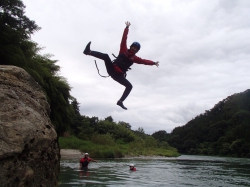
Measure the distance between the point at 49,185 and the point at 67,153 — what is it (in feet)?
107

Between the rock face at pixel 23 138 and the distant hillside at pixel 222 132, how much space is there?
7939 centimetres

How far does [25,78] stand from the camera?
26.8 ft

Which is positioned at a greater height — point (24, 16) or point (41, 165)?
point (24, 16)

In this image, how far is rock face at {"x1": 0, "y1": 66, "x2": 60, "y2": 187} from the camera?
5807mm

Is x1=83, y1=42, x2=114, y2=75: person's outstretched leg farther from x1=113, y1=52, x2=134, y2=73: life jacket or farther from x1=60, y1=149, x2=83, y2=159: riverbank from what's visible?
x1=60, y1=149, x2=83, y2=159: riverbank

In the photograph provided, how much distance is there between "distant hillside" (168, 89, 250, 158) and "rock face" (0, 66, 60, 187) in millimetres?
79391

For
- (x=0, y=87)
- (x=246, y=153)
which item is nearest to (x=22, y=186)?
(x=0, y=87)

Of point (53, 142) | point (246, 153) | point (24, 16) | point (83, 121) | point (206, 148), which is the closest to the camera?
point (53, 142)

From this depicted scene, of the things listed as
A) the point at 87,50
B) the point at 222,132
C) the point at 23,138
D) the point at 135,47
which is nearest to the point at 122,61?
the point at 135,47

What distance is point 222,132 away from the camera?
120312 millimetres

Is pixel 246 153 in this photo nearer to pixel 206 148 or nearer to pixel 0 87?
pixel 206 148

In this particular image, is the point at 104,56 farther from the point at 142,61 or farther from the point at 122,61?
the point at 142,61

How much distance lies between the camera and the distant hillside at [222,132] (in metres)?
90.4

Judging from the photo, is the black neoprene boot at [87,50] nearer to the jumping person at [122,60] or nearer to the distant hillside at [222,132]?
the jumping person at [122,60]
